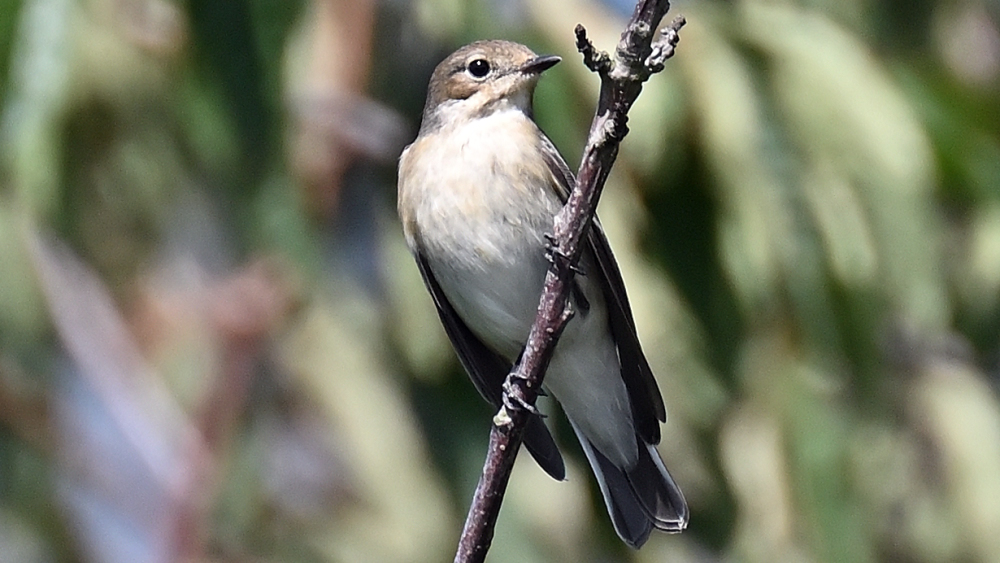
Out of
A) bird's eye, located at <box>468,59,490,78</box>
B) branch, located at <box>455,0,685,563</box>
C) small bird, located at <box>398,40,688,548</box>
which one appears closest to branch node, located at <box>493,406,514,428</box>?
branch, located at <box>455,0,685,563</box>

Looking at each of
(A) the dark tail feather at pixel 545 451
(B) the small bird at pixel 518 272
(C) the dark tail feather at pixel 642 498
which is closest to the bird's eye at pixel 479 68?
(B) the small bird at pixel 518 272

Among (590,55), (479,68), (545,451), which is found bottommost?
(545,451)

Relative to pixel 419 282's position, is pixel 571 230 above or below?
above

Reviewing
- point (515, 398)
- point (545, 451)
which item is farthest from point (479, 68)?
point (515, 398)

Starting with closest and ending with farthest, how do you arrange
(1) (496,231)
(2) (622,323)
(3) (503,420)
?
(3) (503,420)
(1) (496,231)
(2) (622,323)

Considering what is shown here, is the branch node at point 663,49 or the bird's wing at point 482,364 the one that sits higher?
the branch node at point 663,49

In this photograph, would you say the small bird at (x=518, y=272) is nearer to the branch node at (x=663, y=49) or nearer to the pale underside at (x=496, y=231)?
the pale underside at (x=496, y=231)

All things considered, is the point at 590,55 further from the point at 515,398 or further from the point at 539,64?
the point at 539,64

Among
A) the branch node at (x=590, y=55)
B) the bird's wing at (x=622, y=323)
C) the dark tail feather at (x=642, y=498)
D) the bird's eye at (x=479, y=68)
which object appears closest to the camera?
the branch node at (x=590, y=55)
